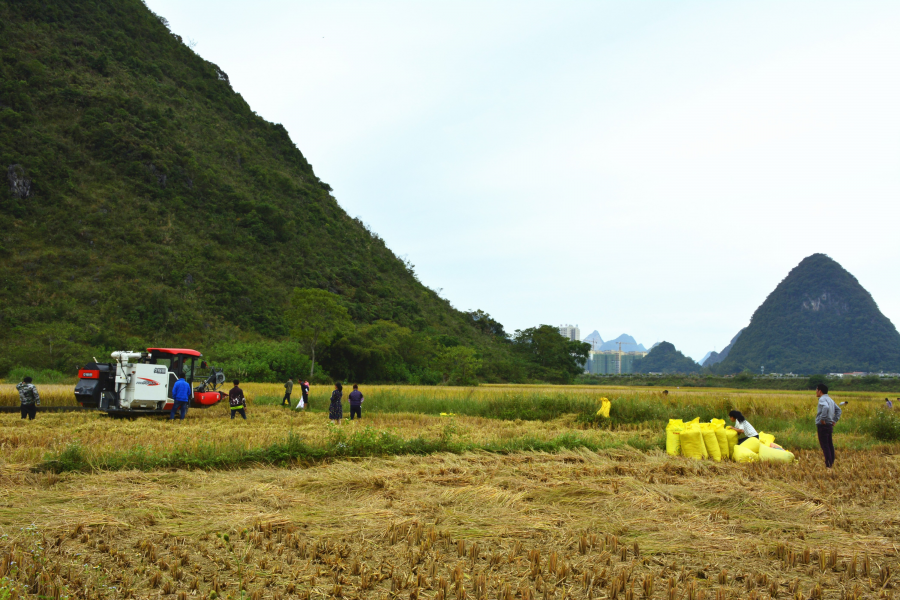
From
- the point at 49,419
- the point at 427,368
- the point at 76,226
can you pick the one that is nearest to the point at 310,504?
the point at 49,419

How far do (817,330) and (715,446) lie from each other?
16976 cm

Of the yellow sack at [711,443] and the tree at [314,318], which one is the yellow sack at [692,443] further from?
the tree at [314,318]

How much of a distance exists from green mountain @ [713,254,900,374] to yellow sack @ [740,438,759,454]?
143 metres

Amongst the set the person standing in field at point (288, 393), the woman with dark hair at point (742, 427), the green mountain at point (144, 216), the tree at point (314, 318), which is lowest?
the person standing in field at point (288, 393)

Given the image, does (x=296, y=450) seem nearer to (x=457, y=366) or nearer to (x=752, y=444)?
(x=752, y=444)

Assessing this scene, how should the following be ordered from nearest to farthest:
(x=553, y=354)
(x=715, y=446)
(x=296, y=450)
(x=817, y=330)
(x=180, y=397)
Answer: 1. (x=296, y=450)
2. (x=715, y=446)
3. (x=180, y=397)
4. (x=553, y=354)
5. (x=817, y=330)

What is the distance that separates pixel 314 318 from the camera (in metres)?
41.3

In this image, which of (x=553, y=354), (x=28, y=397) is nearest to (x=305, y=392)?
(x=28, y=397)

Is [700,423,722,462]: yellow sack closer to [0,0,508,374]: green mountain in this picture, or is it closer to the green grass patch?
the green grass patch

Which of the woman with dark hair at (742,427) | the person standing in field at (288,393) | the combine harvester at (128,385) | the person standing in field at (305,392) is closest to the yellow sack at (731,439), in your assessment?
the woman with dark hair at (742,427)

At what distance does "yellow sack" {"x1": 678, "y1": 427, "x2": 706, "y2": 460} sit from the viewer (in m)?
9.64

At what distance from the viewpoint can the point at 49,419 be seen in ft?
43.5

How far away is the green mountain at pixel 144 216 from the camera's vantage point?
41.7 meters

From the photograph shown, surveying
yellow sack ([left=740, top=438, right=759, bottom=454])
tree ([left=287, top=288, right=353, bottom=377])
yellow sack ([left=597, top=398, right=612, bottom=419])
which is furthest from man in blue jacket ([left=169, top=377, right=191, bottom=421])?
tree ([left=287, top=288, right=353, bottom=377])
